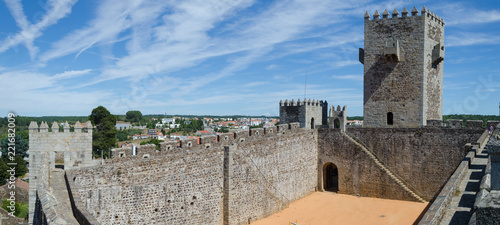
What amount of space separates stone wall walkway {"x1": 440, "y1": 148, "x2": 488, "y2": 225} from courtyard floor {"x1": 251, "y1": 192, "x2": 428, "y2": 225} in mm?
7429

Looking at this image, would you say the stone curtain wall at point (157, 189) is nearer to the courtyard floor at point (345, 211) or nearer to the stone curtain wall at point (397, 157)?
the courtyard floor at point (345, 211)

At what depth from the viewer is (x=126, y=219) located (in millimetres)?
12375

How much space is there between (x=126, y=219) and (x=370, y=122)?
1683 centimetres

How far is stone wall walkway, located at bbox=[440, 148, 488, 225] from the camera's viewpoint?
7.41 metres

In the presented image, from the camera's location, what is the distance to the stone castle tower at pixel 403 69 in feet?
72.9

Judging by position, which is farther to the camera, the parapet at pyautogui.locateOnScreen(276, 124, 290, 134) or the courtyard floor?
the parapet at pyautogui.locateOnScreen(276, 124, 290, 134)

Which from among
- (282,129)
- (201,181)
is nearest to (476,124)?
(282,129)

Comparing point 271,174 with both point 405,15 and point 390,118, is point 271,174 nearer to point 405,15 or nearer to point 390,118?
point 390,118

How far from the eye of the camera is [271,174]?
63.4 feet

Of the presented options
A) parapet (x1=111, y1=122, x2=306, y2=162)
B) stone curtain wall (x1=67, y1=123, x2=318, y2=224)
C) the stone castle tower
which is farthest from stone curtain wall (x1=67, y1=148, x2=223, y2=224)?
the stone castle tower

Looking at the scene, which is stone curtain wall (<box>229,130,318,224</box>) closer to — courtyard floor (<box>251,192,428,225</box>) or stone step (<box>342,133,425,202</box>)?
courtyard floor (<box>251,192,428,225</box>)

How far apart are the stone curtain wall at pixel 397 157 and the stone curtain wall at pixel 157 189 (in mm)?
10191

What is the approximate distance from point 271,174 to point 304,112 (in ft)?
19.6

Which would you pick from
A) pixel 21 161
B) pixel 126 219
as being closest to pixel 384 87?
pixel 126 219
